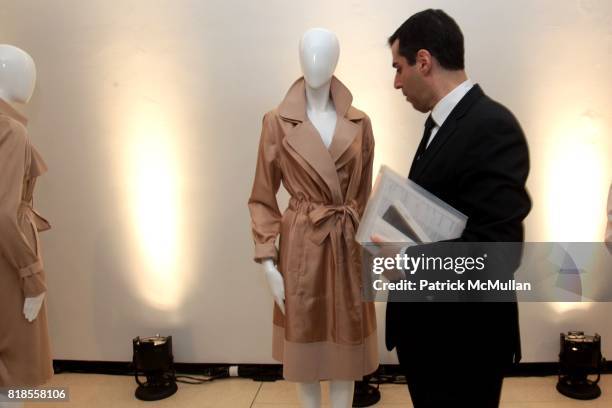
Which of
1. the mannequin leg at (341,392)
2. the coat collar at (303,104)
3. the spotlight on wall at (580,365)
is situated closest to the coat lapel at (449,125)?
the coat collar at (303,104)

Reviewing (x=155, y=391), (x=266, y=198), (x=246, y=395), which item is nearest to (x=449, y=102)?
(x=266, y=198)

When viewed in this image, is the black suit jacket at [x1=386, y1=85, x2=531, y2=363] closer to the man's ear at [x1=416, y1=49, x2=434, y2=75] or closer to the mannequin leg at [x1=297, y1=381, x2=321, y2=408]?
the man's ear at [x1=416, y1=49, x2=434, y2=75]

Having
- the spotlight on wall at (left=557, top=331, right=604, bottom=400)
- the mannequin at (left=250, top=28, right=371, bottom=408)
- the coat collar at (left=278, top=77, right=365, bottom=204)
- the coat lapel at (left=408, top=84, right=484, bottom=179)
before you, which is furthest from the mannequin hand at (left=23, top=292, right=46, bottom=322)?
the spotlight on wall at (left=557, top=331, right=604, bottom=400)

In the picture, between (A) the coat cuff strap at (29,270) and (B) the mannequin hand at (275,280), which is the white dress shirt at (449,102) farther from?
(A) the coat cuff strap at (29,270)

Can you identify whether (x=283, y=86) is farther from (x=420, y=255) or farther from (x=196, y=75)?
(x=420, y=255)

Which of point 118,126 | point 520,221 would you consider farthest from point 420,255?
point 118,126

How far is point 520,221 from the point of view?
104 centimetres

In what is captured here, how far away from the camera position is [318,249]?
1.79 metres

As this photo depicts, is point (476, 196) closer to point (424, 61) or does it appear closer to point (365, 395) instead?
point (424, 61)

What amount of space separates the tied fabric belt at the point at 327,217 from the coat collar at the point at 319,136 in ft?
0.14

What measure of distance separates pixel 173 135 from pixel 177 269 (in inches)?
34.5

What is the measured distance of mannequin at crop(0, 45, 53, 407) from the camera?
178cm

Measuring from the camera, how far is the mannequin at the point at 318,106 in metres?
1.72

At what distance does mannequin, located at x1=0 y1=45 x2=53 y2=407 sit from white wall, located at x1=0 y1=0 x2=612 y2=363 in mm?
1011
